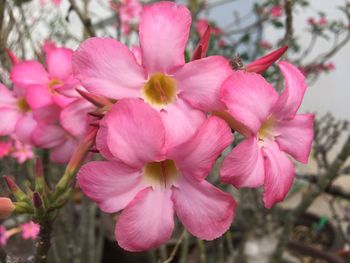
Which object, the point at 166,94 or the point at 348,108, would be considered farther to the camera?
the point at 348,108

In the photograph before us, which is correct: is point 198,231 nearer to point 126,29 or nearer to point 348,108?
point 126,29

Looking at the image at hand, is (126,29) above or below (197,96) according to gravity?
below

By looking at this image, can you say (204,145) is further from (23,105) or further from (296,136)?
(23,105)

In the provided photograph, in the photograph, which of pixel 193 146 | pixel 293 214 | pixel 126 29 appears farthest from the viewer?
pixel 126 29

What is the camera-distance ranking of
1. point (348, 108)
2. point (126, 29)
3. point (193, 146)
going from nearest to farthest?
point (193, 146)
point (126, 29)
point (348, 108)

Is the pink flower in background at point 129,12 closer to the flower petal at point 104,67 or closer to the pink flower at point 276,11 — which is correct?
the pink flower at point 276,11

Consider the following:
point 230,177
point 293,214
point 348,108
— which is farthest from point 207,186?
point 348,108

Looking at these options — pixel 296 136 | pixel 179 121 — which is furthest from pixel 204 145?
pixel 296 136
